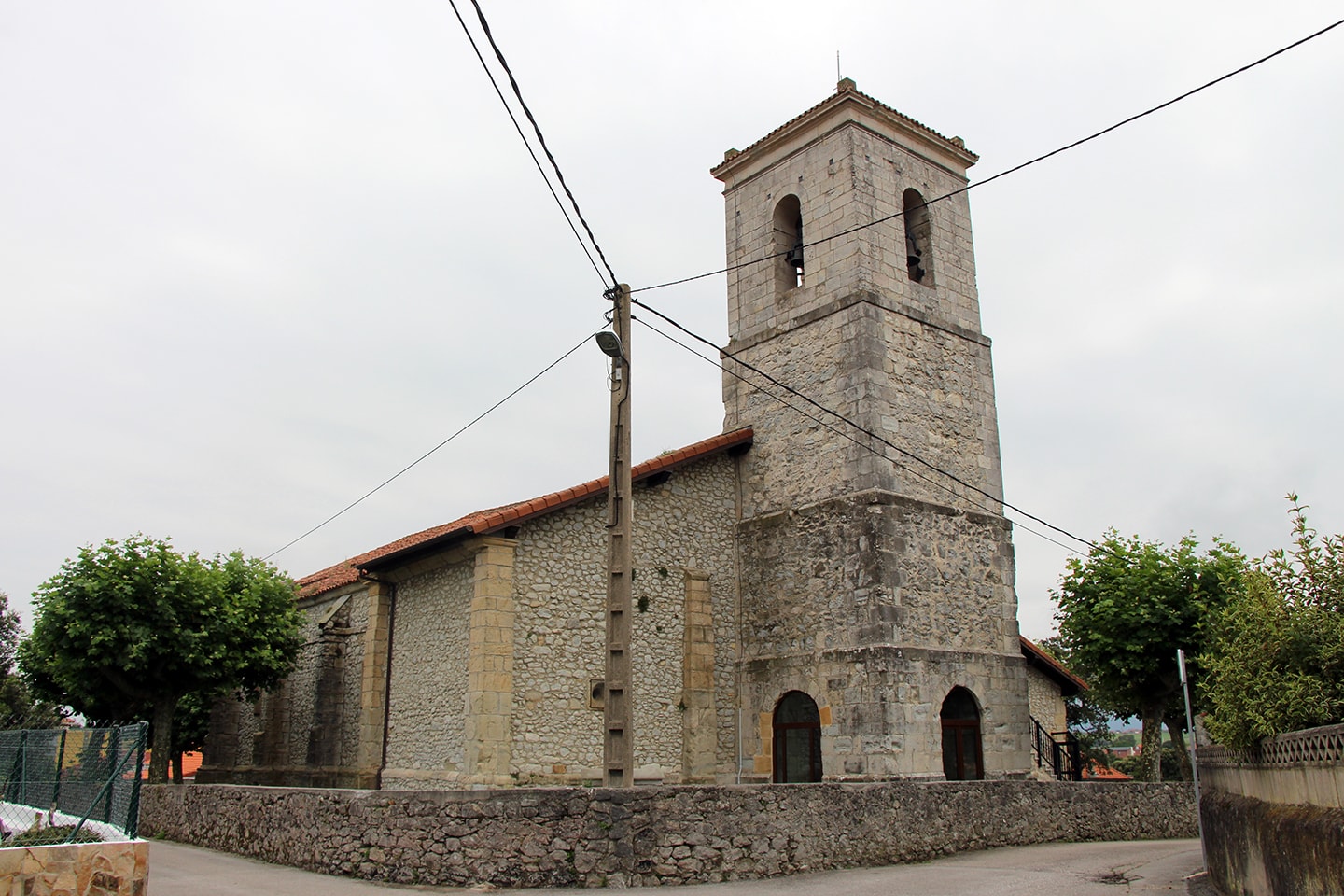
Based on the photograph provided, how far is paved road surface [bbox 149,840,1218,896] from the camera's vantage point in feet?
31.2

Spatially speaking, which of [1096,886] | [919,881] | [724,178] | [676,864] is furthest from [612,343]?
[724,178]

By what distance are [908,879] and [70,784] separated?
8267 mm

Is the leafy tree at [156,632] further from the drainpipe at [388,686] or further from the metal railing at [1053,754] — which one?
the metal railing at [1053,754]

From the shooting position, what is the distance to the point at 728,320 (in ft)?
64.3

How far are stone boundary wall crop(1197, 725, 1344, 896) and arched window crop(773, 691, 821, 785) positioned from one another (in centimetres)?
693

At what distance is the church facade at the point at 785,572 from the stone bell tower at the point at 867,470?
0.04 m

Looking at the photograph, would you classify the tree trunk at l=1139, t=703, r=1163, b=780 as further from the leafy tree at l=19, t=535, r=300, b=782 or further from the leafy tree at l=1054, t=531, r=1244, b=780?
the leafy tree at l=19, t=535, r=300, b=782

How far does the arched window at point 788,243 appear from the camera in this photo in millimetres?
18906

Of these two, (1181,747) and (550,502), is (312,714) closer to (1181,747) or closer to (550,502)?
(550,502)

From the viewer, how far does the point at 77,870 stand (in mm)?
7410

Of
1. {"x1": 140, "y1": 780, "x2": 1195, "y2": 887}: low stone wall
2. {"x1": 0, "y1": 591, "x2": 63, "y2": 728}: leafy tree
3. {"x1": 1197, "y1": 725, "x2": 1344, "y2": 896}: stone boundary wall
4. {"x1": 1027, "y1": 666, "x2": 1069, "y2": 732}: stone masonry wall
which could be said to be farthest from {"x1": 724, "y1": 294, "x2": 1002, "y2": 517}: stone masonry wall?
{"x1": 0, "y1": 591, "x2": 63, "y2": 728}: leafy tree

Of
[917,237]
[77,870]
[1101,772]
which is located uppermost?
[917,237]

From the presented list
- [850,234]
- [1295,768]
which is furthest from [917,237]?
[1295,768]

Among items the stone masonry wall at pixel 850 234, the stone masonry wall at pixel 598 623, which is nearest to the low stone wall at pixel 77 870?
the stone masonry wall at pixel 598 623
